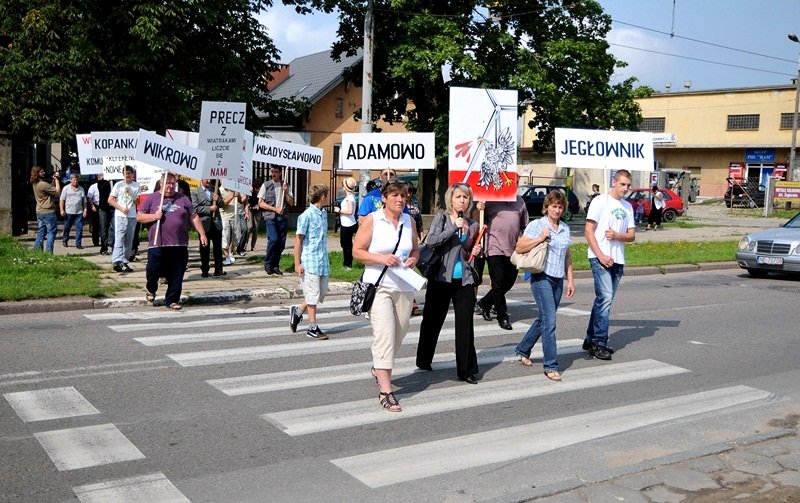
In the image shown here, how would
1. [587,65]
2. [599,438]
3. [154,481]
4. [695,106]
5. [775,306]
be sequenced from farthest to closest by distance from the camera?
[695,106] < [587,65] < [775,306] < [599,438] < [154,481]

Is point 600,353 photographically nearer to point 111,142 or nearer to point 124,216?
point 124,216

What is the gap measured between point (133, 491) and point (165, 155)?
8.30 metres

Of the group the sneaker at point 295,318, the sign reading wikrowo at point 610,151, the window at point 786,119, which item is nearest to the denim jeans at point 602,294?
the sign reading wikrowo at point 610,151

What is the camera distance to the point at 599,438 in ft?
20.4

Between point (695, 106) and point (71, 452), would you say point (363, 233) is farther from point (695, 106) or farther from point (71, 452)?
point (695, 106)

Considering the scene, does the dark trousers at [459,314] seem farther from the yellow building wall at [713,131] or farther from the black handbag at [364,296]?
the yellow building wall at [713,131]

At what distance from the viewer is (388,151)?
1404 centimetres

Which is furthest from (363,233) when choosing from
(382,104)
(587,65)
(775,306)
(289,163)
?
(382,104)

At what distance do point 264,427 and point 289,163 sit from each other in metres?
10.8

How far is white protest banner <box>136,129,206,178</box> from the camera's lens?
1238cm

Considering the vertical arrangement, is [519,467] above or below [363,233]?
below

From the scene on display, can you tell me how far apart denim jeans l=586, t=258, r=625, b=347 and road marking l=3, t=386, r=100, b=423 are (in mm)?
5087

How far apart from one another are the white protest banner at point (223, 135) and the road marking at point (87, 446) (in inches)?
360

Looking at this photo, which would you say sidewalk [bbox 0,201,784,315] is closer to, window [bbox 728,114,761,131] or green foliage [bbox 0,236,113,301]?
green foliage [bbox 0,236,113,301]
